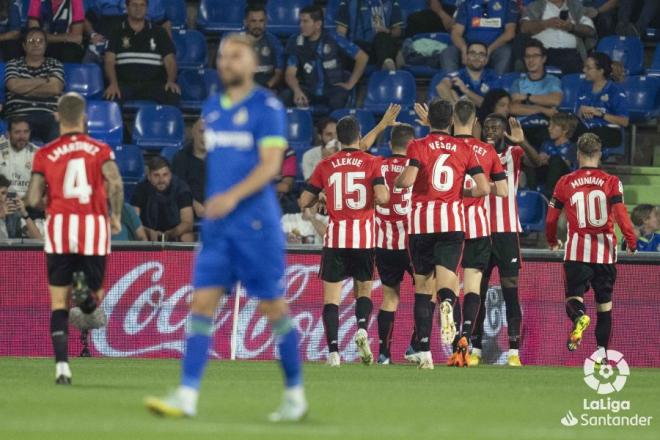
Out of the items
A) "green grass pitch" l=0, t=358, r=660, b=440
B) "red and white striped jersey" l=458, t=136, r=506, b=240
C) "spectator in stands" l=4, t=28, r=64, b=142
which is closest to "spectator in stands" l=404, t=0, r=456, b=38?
"spectator in stands" l=4, t=28, r=64, b=142

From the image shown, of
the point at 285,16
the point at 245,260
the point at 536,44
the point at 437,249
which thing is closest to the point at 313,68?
the point at 285,16

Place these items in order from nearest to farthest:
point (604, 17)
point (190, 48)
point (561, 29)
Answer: point (561, 29) → point (190, 48) → point (604, 17)

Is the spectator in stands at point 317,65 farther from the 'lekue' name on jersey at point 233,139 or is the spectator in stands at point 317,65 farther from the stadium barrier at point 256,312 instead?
the 'lekue' name on jersey at point 233,139

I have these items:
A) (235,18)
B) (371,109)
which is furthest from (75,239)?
(235,18)

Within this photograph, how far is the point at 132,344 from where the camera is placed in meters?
14.7

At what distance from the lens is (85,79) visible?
61.5 feet

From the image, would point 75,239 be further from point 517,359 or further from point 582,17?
Answer: point 582,17

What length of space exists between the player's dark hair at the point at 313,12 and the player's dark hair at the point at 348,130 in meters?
5.78

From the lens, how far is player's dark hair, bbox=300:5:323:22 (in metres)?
18.6

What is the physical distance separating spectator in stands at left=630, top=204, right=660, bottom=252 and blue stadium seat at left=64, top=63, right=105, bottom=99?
23.8 feet

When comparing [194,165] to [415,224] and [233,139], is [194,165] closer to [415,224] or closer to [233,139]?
[415,224]

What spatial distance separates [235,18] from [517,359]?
A: 8.27m

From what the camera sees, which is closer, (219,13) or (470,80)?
(470,80)

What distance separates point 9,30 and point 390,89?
523cm
